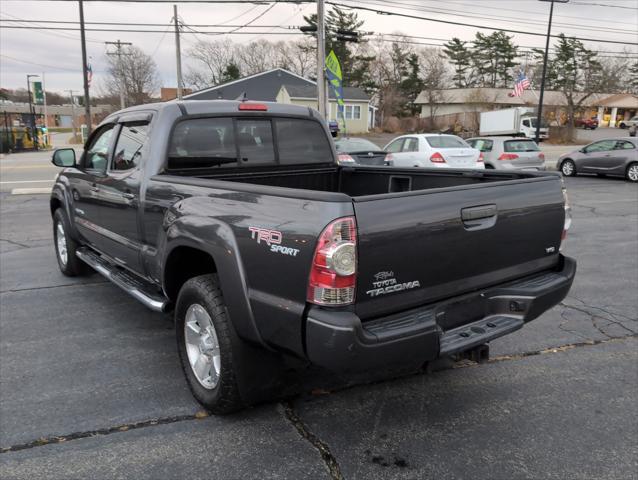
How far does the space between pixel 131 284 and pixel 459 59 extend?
7866cm

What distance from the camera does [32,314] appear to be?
493 cm

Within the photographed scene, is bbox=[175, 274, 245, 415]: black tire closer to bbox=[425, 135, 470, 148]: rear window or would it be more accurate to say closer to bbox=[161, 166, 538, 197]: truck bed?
bbox=[161, 166, 538, 197]: truck bed

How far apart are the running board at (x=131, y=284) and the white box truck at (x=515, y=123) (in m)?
41.6

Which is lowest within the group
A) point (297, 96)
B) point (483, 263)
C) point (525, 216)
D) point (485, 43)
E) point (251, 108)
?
point (483, 263)

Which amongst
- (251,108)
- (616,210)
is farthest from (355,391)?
(616,210)

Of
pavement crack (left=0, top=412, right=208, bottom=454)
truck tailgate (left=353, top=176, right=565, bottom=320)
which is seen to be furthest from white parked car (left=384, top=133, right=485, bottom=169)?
pavement crack (left=0, top=412, right=208, bottom=454)

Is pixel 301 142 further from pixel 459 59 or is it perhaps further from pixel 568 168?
pixel 459 59

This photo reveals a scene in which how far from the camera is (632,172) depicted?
55.2 feet

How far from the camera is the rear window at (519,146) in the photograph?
16.8m

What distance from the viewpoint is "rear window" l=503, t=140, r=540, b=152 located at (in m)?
16.8

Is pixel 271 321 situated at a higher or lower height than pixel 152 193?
lower

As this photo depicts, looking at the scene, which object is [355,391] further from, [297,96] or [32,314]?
Answer: [297,96]

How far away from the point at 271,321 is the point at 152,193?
161 cm

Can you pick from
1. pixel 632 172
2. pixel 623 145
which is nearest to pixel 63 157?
pixel 632 172
